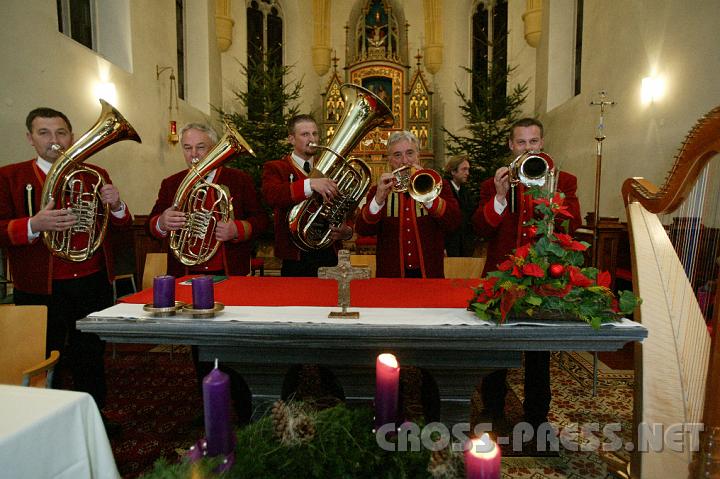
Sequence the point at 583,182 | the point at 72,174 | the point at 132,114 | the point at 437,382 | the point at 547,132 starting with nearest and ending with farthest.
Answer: the point at 437,382 < the point at 72,174 < the point at 132,114 < the point at 583,182 < the point at 547,132

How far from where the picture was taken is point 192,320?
162cm

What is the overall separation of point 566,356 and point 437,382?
2919 mm

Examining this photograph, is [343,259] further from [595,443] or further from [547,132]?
[547,132]

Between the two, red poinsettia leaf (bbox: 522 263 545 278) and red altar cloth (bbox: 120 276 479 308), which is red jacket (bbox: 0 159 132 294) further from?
red poinsettia leaf (bbox: 522 263 545 278)

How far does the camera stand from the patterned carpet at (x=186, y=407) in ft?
7.69

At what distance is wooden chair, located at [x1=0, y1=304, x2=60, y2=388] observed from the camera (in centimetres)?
199

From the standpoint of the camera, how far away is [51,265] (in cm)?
260

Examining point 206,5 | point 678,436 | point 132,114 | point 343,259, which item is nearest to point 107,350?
point 343,259

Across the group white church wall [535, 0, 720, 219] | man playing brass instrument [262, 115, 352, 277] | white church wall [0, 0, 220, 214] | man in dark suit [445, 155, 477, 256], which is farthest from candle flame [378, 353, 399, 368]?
white church wall [535, 0, 720, 219]

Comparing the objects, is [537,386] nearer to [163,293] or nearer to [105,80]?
[163,293]

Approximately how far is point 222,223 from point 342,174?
78 cm

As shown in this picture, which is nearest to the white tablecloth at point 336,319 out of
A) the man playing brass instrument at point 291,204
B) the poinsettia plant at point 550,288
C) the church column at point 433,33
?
the poinsettia plant at point 550,288

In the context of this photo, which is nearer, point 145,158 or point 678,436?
point 678,436

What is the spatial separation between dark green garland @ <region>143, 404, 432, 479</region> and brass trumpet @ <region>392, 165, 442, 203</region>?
165 centimetres
